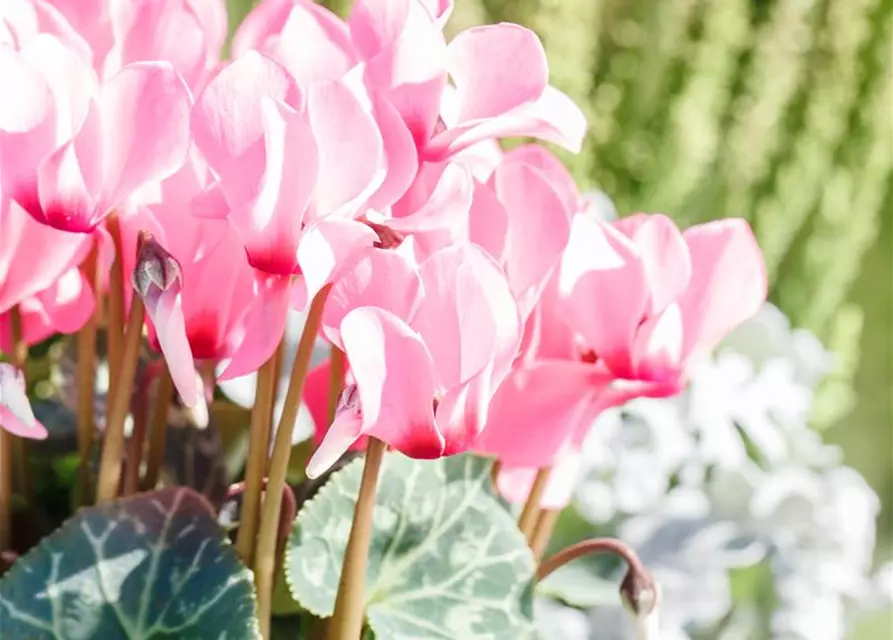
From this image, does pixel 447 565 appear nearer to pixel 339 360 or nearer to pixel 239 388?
pixel 339 360

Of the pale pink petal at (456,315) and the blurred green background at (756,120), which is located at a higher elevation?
the pale pink petal at (456,315)

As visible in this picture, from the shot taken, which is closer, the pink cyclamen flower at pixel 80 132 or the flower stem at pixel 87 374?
the pink cyclamen flower at pixel 80 132

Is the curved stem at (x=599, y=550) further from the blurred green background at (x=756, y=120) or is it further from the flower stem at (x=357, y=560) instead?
the blurred green background at (x=756, y=120)

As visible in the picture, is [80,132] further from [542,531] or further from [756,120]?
[756,120]

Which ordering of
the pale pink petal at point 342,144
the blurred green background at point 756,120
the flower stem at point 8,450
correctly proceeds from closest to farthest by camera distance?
1. the pale pink petal at point 342,144
2. the flower stem at point 8,450
3. the blurred green background at point 756,120

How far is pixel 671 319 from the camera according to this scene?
38 centimetres

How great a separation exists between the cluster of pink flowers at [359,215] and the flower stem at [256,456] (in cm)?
2

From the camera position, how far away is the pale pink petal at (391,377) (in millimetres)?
303

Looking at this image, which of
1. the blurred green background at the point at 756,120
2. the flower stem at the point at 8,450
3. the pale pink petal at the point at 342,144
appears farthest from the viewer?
the blurred green background at the point at 756,120

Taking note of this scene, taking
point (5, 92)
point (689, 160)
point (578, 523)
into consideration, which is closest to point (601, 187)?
point (689, 160)

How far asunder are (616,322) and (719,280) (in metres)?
0.04

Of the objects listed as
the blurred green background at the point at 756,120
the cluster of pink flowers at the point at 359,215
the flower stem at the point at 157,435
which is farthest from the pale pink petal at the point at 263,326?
the blurred green background at the point at 756,120

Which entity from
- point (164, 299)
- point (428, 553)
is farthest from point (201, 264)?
point (428, 553)

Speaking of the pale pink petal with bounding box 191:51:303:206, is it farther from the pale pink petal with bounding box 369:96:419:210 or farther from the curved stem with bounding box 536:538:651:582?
the curved stem with bounding box 536:538:651:582
